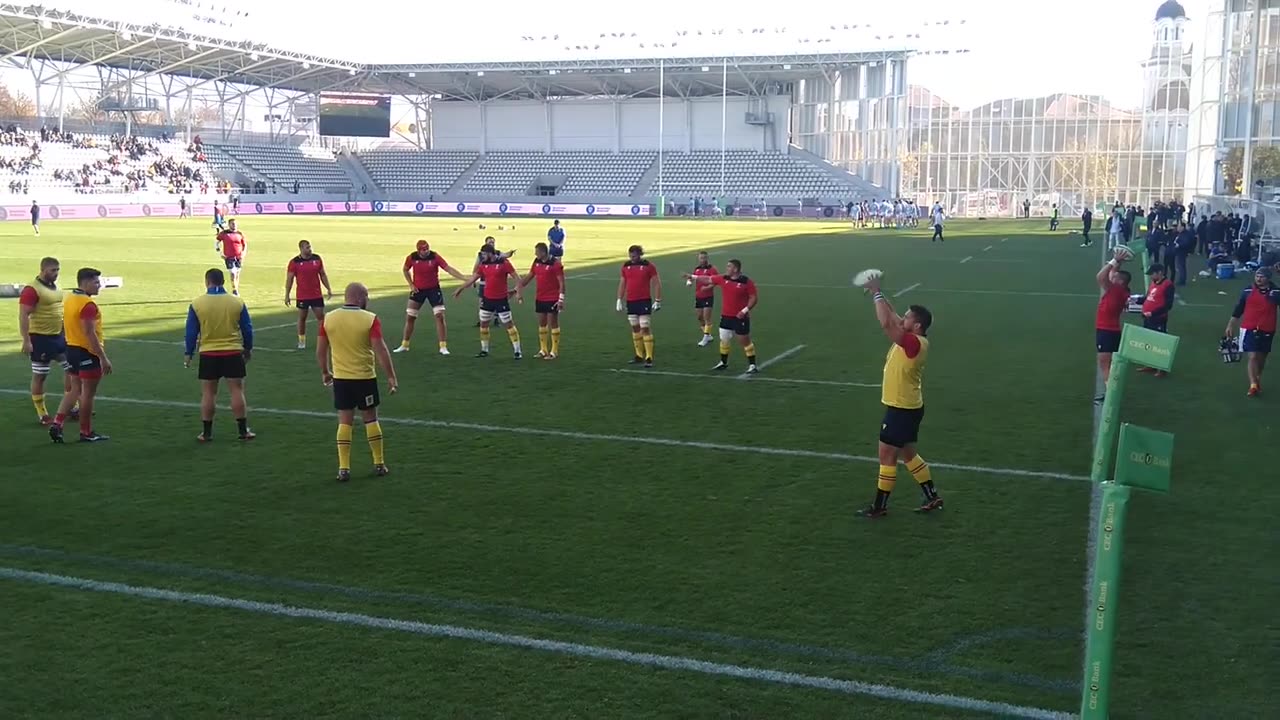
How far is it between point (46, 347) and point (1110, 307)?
506 inches

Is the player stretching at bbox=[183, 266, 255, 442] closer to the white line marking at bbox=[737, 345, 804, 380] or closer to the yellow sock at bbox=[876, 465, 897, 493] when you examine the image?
the yellow sock at bbox=[876, 465, 897, 493]

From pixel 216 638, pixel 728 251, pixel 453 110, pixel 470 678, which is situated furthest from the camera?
pixel 453 110

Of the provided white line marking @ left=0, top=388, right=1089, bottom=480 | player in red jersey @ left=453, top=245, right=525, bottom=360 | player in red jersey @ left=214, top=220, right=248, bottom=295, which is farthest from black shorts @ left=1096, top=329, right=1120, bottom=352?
player in red jersey @ left=214, top=220, right=248, bottom=295

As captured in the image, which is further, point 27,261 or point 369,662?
point 27,261

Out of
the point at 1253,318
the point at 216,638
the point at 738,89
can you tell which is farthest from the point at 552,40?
the point at 216,638

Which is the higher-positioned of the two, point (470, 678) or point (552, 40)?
point (552, 40)

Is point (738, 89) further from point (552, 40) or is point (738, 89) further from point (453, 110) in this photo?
point (453, 110)

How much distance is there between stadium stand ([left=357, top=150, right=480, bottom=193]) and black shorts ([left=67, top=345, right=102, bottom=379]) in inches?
3789

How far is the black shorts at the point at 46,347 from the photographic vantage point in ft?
39.7

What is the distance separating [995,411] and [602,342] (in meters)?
7.67

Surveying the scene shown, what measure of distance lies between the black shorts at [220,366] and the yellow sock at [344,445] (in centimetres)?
190

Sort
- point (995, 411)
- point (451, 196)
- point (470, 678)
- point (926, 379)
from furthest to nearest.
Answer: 1. point (451, 196)
2. point (926, 379)
3. point (995, 411)
4. point (470, 678)

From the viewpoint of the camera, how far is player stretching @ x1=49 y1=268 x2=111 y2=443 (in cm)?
1145

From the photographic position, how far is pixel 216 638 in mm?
6848
